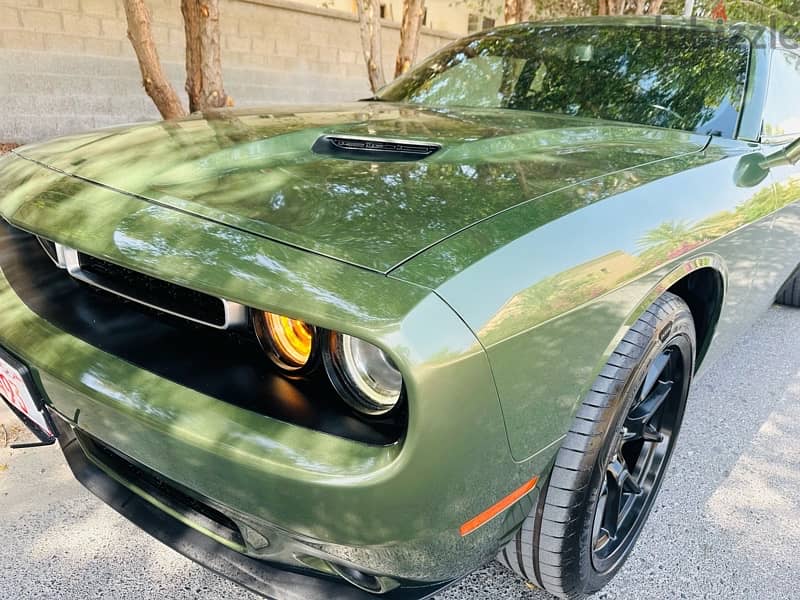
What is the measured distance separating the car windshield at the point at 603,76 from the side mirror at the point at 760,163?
6.1 inches

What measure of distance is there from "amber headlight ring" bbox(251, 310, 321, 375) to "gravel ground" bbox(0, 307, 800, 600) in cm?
74

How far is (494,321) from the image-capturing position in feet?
3.37

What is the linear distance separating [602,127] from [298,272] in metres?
1.37

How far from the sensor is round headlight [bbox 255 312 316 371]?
4.02ft

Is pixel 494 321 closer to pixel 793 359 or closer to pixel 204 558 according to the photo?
pixel 204 558

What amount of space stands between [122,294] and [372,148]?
0.75 metres

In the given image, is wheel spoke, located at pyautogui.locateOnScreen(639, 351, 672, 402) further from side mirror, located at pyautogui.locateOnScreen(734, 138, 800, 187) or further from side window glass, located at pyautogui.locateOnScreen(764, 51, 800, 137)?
side window glass, located at pyautogui.locateOnScreen(764, 51, 800, 137)

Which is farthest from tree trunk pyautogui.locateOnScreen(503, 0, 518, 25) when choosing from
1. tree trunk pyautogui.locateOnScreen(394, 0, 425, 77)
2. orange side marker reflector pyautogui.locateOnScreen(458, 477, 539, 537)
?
orange side marker reflector pyautogui.locateOnScreen(458, 477, 539, 537)

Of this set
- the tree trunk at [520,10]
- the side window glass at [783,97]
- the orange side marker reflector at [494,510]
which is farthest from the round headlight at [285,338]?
the tree trunk at [520,10]

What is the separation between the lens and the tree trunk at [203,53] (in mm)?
4695

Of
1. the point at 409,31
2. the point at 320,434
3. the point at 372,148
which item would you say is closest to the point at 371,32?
the point at 409,31

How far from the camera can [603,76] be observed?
2424 millimetres

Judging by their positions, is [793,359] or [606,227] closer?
[606,227]

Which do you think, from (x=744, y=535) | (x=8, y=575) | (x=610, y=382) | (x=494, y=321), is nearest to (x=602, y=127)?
(x=610, y=382)
